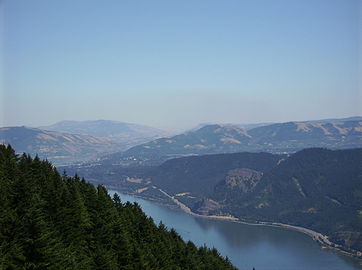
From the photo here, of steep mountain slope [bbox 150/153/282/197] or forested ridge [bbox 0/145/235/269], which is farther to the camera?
steep mountain slope [bbox 150/153/282/197]

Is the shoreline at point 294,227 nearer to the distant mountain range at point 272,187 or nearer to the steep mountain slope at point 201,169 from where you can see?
the distant mountain range at point 272,187

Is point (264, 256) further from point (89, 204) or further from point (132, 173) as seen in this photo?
point (132, 173)

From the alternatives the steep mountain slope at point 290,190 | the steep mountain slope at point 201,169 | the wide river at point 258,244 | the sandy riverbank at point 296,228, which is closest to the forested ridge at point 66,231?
the wide river at point 258,244

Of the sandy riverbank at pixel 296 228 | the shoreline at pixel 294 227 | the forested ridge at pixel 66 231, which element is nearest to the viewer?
the forested ridge at pixel 66 231

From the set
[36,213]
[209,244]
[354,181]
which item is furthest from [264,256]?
[36,213]

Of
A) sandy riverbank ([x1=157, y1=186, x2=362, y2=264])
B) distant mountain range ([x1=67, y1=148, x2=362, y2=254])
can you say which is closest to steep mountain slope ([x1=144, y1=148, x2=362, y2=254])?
distant mountain range ([x1=67, y1=148, x2=362, y2=254])

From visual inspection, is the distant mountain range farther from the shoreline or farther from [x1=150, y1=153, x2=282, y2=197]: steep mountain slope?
the shoreline
